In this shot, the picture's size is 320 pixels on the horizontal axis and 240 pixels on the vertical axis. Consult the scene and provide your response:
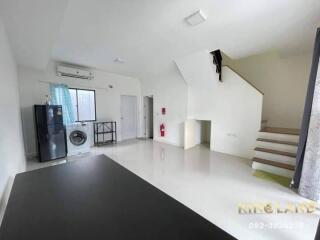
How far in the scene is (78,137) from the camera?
451cm

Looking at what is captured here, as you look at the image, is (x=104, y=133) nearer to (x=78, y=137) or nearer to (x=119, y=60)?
(x=78, y=137)

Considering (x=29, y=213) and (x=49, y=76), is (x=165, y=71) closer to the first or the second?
(x=49, y=76)

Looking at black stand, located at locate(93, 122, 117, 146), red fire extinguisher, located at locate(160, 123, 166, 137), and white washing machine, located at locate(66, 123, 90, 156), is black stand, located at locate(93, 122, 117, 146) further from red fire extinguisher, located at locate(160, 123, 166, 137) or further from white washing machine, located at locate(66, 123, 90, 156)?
red fire extinguisher, located at locate(160, 123, 166, 137)

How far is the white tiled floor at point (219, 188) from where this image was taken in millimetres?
1779

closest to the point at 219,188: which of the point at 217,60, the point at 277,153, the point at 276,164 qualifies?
the point at 276,164

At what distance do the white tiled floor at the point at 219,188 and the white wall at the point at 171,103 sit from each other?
109 cm

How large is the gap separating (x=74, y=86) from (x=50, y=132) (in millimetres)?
1762

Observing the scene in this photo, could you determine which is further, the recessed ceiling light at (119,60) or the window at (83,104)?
the window at (83,104)

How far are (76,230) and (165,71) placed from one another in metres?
5.25

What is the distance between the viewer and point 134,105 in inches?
262

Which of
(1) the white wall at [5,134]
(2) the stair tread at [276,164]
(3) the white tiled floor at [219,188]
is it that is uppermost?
(1) the white wall at [5,134]

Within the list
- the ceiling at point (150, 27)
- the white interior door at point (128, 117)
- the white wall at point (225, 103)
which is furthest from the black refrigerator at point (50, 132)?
the white wall at point (225, 103)

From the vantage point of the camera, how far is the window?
16.2 feet

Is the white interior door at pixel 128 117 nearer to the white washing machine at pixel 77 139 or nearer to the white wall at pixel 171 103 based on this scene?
the white wall at pixel 171 103
